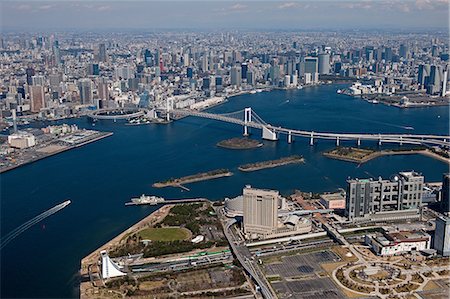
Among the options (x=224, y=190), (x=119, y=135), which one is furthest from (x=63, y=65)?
(x=224, y=190)

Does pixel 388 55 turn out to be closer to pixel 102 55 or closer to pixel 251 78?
pixel 251 78

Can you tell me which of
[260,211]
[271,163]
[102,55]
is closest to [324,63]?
[102,55]

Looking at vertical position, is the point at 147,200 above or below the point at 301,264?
above

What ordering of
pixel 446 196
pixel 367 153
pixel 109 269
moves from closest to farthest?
pixel 109 269
pixel 446 196
pixel 367 153

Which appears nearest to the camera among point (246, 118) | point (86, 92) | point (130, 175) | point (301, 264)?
point (301, 264)

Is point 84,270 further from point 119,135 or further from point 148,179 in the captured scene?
point 119,135

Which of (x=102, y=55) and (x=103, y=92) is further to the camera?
(x=102, y=55)

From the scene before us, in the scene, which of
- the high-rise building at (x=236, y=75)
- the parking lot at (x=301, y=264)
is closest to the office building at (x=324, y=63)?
the high-rise building at (x=236, y=75)

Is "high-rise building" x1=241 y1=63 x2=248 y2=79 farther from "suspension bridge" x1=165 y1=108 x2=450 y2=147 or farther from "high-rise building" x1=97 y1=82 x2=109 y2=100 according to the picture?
"suspension bridge" x1=165 y1=108 x2=450 y2=147
